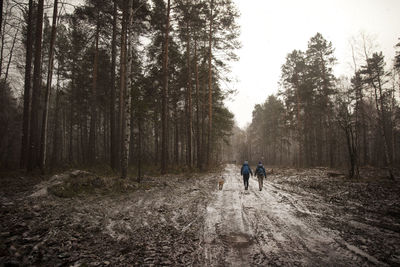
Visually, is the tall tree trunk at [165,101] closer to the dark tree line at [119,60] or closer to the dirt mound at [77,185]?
the dark tree line at [119,60]

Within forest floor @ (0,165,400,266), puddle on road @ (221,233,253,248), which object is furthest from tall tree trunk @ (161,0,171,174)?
puddle on road @ (221,233,253,248)

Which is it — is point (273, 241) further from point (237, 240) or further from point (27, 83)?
point (27, 83)

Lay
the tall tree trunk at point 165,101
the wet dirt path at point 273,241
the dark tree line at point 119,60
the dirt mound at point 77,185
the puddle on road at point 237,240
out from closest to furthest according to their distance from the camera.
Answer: the wet dirt path at point 273,241 < the puddle on road at point 237,240 < the dirt mound at point 77,185 < the dark tree line at point 119,60 < the tall tree trunk at point 165,101

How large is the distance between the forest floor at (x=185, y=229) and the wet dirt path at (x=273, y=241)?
2 centimetres

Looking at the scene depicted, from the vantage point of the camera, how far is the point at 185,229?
15.8 ft

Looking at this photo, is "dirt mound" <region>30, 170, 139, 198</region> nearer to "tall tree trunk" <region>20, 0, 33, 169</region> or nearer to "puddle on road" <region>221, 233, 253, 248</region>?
"tall tree trunk" <region>20, 0, 33, 169</region>

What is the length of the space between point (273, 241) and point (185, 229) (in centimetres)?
216

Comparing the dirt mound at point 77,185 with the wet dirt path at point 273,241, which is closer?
the wet dirt path at point 273,241

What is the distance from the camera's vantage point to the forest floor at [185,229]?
3379 millimetres

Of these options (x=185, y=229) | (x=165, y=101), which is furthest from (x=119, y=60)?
(x=185, y=229)

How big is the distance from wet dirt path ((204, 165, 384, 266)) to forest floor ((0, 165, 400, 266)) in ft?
0.07

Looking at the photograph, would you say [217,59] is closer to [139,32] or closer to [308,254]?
[139,32]

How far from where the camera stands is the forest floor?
11.1ft

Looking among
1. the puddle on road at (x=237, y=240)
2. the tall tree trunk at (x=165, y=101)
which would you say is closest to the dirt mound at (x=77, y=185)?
the tall tree trunk at (x=165, y=101)
